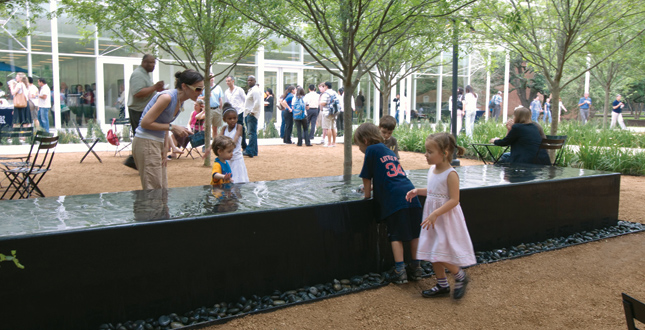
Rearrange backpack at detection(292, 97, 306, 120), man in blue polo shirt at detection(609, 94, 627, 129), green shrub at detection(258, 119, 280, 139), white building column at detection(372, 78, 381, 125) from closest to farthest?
backpack at detection(292, 97, 306, 120)
green shrub at detection(258, 119, 280, 139)
man in blue polo shirt at detection(609, 94, 627, 129)
white building column at detection(372, 78, 381, 125)

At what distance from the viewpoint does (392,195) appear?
4238 millimetres

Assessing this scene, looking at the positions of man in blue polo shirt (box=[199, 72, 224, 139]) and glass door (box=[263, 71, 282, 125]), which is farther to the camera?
glass door (box=[263, 71, 282, 125])

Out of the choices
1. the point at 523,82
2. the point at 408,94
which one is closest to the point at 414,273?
the point at 408,94

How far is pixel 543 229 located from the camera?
5.86 m

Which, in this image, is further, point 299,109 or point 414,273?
point 299,109

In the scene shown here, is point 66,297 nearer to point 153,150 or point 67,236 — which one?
point 67,236

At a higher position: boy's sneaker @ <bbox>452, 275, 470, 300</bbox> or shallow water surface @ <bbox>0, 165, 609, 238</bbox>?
shallow water surface @ <bbox>0, 165, 609, 238</bbox>

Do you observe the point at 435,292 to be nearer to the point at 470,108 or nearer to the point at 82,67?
the point at 470,108

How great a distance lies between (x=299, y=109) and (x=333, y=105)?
3.54 feet

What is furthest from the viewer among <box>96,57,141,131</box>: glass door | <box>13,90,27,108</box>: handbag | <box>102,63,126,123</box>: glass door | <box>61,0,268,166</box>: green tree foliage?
<box>102,63,126,123</box>: glass door

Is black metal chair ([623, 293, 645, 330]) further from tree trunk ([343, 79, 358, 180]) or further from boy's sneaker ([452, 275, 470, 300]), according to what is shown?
tree trunk ([343, 79, 358, 180])

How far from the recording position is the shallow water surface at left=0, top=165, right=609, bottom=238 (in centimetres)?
350

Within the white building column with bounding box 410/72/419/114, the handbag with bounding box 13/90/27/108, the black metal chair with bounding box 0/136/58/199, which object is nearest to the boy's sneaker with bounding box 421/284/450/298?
the black metal chair with bounding box 0/136/58/199

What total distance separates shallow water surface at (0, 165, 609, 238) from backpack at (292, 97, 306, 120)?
10.6 m
